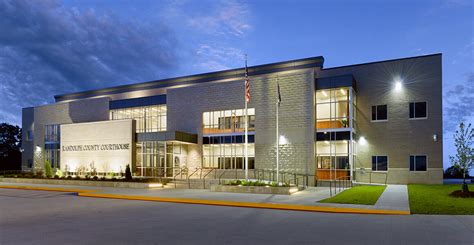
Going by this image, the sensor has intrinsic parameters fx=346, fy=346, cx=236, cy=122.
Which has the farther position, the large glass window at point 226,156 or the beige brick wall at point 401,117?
the large glass window at point 226,156

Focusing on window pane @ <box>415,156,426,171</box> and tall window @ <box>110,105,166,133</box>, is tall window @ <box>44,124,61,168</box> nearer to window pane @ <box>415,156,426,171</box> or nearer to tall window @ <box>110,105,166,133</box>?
tall window @ <box>110,105,166,133</box>

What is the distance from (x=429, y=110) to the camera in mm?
27672

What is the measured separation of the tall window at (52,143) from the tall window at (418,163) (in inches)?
1491

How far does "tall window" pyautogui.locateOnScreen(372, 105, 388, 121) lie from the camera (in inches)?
1144

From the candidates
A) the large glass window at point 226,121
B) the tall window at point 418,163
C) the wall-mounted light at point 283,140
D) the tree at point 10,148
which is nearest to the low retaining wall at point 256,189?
the wall-mounted light at point 283,140

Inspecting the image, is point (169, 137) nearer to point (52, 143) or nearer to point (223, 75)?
point (223, 75)

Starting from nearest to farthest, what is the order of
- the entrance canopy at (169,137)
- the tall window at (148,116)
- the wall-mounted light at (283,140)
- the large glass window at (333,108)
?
the large glass window at (333,108) < the wall-mounted light at (283,140) < the entrance canopy at (169,137) < the tall window at (148,116)

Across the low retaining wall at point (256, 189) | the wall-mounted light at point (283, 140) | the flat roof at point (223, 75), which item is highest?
the flat roof at point (223, 75)

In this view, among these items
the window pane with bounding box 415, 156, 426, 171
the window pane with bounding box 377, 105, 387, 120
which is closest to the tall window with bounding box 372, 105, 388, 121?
the window pane with bounding box 377, 105, 387, 120

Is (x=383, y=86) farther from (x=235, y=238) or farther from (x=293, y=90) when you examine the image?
(x=235, y=238)

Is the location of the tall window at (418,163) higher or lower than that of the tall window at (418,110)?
lower

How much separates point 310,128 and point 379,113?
655 cm

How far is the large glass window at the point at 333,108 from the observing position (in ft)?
92.2

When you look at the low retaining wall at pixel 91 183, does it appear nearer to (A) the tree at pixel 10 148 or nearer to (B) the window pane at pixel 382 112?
(B) the window pane at pixel 382 112
